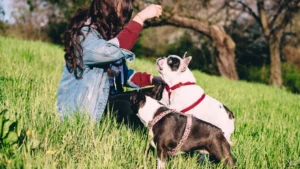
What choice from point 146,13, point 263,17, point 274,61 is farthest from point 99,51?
point 263,17

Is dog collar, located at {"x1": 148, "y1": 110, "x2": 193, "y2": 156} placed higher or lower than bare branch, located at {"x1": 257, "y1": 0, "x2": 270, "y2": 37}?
higher

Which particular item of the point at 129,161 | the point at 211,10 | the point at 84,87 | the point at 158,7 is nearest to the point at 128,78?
the point at 84,87

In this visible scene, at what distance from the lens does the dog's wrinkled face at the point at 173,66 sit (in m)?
3.95

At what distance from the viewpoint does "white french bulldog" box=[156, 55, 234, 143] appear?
Result: 12.0 feet

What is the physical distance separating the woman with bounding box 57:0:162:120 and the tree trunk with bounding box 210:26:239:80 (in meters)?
11.1

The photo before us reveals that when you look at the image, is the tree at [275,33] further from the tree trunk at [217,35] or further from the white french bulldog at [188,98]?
the white french bulldog at [188,98]

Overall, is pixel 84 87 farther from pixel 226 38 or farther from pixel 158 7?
pixel 226 38

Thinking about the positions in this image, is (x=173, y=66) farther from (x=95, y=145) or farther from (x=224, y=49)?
(x=224, y=49)

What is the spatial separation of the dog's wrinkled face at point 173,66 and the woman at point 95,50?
Result: 57 cm

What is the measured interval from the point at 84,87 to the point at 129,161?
0.96 metres

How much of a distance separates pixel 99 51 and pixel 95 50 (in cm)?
→ 5

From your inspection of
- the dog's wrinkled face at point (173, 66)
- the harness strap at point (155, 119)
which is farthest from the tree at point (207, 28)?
the harness strap at point (155, 119)

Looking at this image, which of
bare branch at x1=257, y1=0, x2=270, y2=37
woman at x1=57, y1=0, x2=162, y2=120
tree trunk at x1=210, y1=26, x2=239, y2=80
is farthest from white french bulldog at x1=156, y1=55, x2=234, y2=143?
bare branch at x1=257, y1=0, x2=270, y2=37

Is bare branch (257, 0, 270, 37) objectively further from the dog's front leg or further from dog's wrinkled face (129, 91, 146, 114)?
the dog's front leg
